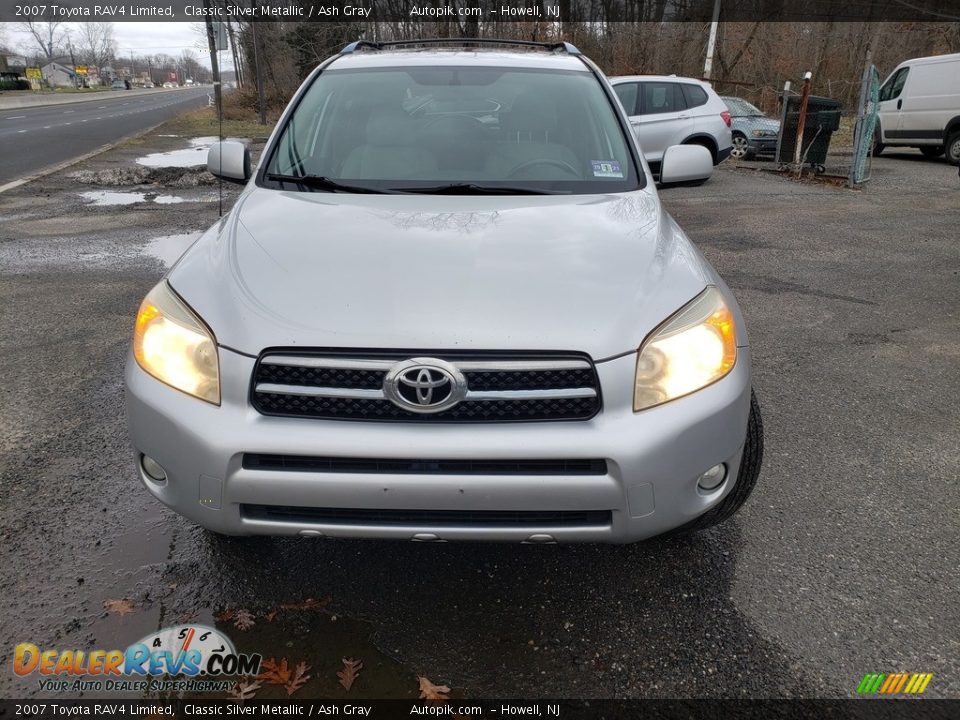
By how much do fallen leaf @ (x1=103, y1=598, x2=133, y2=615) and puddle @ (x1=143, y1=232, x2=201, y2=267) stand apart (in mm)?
4648

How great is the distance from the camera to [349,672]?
A: 196 centimetres

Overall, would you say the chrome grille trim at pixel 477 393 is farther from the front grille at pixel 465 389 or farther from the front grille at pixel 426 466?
the front grille at pixel 426 466

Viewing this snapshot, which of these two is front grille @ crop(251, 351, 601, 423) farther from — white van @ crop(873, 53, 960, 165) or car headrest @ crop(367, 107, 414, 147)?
white van @ crop(873, 53, 960, 165)

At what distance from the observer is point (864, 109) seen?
35.7ft

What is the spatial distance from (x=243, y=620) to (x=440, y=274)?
1.21 meters

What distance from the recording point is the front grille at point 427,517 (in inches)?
73.7

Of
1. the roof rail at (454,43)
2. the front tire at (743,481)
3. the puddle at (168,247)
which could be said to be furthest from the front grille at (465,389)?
the puddle at (168,247)

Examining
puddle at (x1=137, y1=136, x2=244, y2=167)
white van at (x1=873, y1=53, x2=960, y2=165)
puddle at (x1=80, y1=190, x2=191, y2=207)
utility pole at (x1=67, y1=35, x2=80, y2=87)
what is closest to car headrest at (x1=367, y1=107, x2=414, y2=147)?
puddle at (x1=80, y1=190, x2=191, y2=207)

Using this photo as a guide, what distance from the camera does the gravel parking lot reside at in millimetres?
2004

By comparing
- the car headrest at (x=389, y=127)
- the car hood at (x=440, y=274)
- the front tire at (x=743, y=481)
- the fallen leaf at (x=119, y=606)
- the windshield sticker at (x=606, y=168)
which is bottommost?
the fallen leaf at (x=119, y=606)

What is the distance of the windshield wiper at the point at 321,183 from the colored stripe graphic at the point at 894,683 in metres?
2.27

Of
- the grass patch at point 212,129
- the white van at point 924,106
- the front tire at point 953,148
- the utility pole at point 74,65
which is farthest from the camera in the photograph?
the utility pole at point 74,65

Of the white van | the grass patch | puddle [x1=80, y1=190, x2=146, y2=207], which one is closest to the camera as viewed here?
puddle [x1=80, y1=190, x2=146, y2=207]

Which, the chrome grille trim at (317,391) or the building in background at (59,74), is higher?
the building in background at (59,74)
